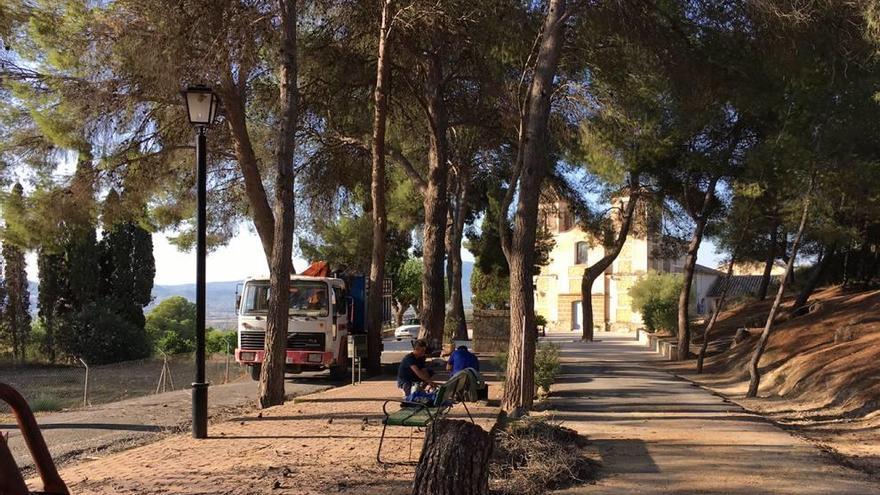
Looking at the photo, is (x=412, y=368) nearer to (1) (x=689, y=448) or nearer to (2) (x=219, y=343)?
(1) (x=689, y=448)

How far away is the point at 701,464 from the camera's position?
7.50m

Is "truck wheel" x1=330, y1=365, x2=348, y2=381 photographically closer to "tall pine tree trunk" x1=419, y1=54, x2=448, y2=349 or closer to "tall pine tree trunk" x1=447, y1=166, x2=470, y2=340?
"tall pine tree trunk" x1=419, y1=54, x2=448, y2=349

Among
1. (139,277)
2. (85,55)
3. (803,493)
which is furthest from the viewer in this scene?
(139,277)

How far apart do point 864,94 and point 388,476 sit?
10627mm

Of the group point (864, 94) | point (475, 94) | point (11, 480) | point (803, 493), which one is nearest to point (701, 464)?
point (803, 493)

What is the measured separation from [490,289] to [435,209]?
91.1ft

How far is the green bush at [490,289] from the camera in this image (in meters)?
46.8

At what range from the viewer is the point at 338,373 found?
1797 cm

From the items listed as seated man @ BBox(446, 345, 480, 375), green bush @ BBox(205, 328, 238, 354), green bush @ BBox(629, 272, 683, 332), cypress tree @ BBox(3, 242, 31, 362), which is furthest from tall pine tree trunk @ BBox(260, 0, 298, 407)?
green bush @ BBox(629, 272, 683, 332)

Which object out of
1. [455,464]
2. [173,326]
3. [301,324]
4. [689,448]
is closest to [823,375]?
[689,448]

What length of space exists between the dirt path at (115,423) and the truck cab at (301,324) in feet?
5.10

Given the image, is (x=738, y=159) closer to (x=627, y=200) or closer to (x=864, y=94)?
(x=864, y=94)

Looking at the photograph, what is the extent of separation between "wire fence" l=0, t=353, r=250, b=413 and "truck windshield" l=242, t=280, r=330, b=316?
6.97 ft

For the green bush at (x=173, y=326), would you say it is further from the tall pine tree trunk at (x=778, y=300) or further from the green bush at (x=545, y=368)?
the tall pine tree trunk at (x=778, y=300)
